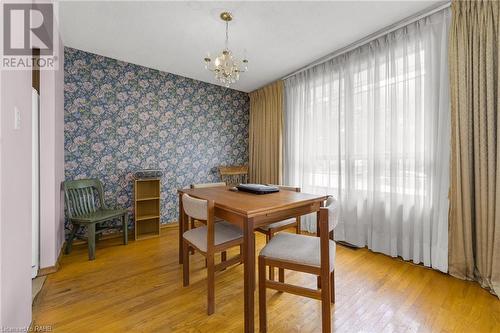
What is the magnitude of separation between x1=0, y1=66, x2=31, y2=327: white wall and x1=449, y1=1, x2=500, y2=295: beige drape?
3.12 metres

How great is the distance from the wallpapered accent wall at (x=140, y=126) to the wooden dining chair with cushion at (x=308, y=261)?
8.81ft

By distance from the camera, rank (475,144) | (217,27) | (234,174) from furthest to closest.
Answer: (234,174)
(217,27)
(475,144)

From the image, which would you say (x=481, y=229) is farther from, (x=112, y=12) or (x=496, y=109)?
(x=112, y=12)

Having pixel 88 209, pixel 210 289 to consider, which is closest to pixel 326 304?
pixel 210 289

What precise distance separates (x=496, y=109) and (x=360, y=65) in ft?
4.58

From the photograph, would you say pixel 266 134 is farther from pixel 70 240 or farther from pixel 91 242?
pixel 70 240

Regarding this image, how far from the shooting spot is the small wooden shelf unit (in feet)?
11.0

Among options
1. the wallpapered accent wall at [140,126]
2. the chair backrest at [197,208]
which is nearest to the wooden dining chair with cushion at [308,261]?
the chair backrest at [197,208]

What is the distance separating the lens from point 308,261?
1.42 metres

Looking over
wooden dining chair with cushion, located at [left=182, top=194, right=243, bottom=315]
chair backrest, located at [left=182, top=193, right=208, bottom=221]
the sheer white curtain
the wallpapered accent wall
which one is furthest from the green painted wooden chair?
the sheer white curtain

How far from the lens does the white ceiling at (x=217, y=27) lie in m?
2.15

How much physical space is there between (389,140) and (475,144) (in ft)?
2.35

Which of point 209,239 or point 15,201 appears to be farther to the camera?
point 209,239

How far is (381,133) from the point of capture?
2.63 meters
